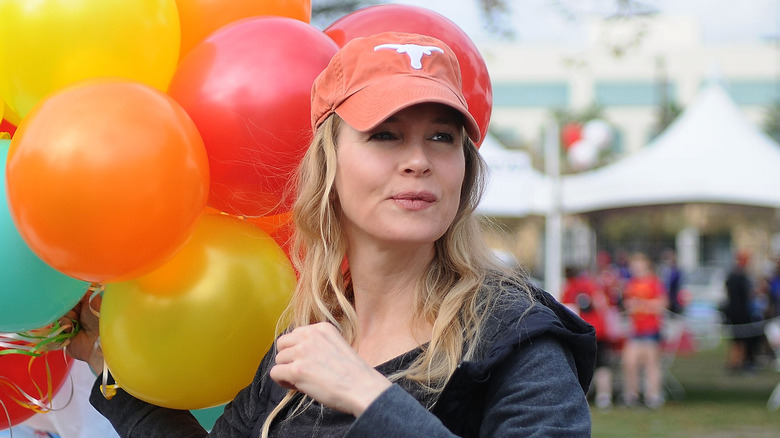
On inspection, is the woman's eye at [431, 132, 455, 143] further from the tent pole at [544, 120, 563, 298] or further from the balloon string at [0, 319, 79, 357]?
the tent pole at [544, 120, 563, 298]

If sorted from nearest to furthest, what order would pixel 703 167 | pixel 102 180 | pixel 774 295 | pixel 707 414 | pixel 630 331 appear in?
pixel 102 180, pixel 707 414, pixel 630 331, pixel 703 167, pixel 774 295

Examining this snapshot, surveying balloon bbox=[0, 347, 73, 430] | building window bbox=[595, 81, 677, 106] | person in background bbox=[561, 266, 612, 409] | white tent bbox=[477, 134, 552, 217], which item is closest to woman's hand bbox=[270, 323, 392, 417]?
balloon bbox=[0, 347, 73, 430]

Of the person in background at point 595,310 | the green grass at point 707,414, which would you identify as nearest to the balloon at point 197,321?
the green grass at point 707,414

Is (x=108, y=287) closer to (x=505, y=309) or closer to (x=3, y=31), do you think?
(x=3, y=31)

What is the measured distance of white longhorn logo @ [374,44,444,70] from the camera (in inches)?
68.4

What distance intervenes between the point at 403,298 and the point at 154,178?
57 cm

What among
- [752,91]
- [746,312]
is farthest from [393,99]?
[752,91]

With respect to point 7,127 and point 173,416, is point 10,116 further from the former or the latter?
point 173,416

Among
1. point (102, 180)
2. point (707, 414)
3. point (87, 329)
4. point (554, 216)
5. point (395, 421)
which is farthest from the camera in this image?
point (554, 216)

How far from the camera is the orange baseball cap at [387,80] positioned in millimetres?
1673

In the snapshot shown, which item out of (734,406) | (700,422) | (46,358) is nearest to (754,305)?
(734,406)

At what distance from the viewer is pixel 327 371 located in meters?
1.52

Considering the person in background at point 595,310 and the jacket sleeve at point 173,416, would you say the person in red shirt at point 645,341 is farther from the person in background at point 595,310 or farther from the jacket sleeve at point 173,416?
the jacket sleeve at point 173,416

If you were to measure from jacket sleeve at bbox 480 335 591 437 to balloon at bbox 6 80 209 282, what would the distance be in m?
0.77
